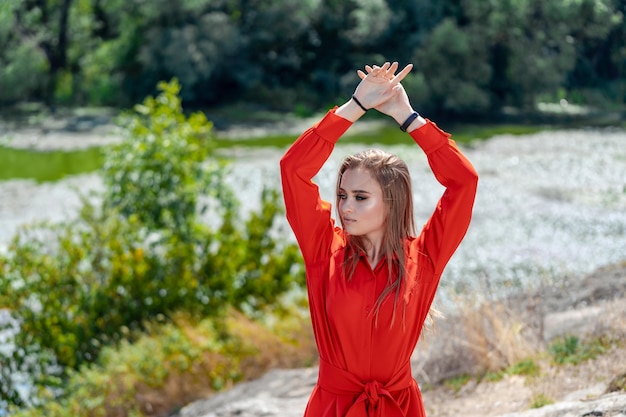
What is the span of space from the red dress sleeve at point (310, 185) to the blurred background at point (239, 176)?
192 centimetres

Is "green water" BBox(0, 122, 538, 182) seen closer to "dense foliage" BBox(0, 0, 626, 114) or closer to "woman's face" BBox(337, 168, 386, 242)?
"dense foliage" BBox(0, 0, 626, 114)

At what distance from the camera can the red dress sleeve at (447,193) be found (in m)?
2.34

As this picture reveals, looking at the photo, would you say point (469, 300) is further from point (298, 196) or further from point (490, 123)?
point (490, 123)

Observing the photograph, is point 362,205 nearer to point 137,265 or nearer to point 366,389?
point 366,389

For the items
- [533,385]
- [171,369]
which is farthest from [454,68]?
[533,385]

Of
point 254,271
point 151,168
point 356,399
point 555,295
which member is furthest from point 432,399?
point 151,168

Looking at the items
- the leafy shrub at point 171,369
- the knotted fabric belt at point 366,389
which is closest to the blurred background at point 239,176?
the leafy shrub at point 171,369

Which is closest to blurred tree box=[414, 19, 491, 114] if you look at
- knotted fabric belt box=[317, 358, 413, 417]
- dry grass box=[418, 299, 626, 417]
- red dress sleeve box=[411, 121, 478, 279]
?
dry grass box=[418, 299, 626, 417]

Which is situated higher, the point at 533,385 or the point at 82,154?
the point at 533,385

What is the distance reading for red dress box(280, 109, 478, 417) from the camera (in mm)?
2312

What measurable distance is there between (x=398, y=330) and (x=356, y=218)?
0.32 metres

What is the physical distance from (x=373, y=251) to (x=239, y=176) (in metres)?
12.4

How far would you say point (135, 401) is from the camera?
616cm

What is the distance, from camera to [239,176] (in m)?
14.6
